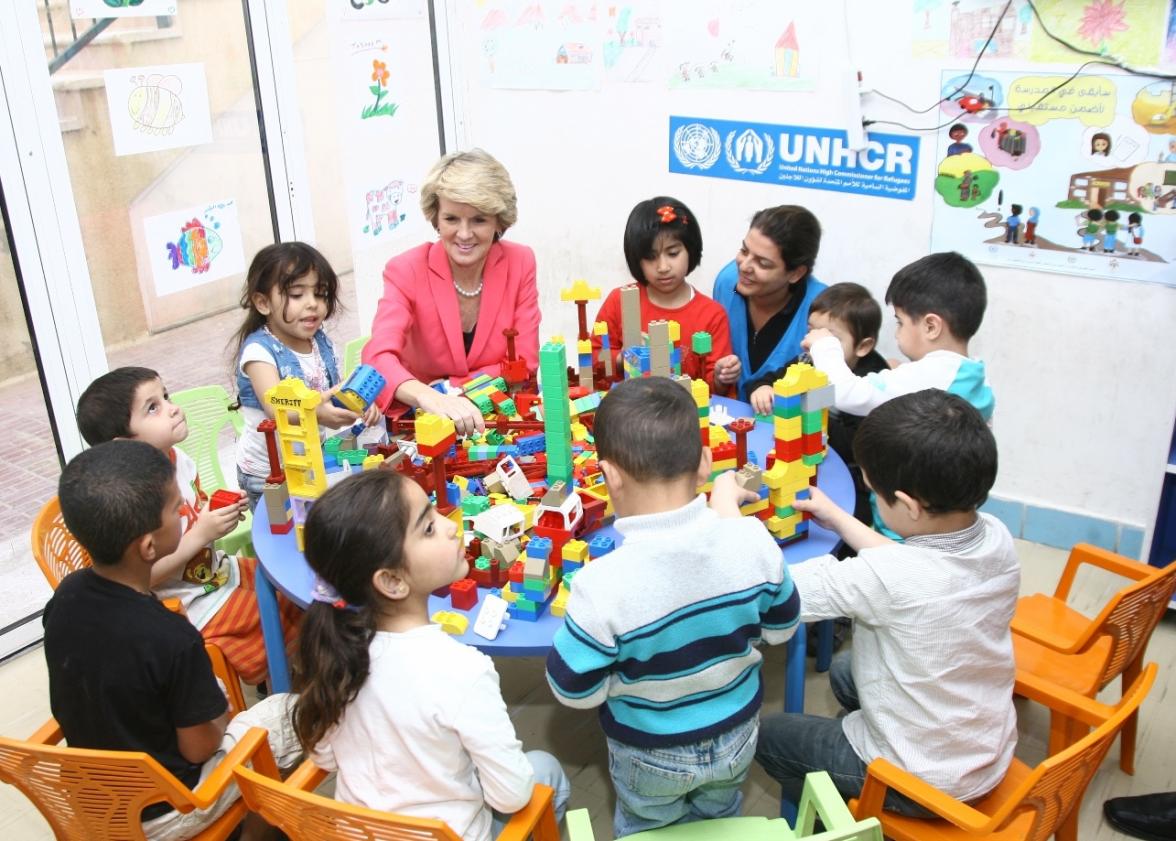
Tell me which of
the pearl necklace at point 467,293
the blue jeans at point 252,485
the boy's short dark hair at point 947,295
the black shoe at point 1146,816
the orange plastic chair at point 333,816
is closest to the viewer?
the orange plastic chair at point 333,816

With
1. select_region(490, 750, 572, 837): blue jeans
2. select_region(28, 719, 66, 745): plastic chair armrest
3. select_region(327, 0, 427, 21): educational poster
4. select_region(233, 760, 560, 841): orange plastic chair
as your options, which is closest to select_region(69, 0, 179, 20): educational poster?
select_region(327, 0, 427, 21): educational poster

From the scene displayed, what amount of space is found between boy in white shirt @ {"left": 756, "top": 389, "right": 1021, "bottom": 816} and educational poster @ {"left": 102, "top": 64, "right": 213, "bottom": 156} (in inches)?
111

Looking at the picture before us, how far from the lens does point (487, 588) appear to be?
7.53 feet

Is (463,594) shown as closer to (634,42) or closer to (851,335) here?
(851,335)

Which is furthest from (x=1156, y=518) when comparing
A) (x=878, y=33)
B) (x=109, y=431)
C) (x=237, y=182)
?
(x=237, y=182)

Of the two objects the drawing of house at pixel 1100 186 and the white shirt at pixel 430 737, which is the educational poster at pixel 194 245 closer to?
the white shirt at pixel 430 737

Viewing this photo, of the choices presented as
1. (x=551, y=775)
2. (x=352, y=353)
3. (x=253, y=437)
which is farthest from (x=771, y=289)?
(x=551, y=775)

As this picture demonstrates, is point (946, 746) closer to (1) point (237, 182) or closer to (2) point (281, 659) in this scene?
(2) point (281, 659)

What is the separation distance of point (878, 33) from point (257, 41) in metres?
2.41

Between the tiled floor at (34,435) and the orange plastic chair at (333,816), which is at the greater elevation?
the orange plastic chair at (333,816)

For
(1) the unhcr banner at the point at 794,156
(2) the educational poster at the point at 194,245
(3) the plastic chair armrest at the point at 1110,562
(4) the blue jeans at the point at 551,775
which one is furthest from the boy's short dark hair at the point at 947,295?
(2) the educational poster at the point at 194,245

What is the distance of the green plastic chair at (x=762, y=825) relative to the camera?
5.58 ft

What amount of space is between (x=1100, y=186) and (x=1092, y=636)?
69.5 inches

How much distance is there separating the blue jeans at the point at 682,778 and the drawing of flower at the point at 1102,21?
2.61 m
